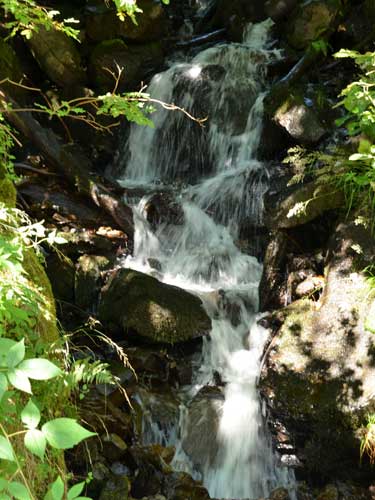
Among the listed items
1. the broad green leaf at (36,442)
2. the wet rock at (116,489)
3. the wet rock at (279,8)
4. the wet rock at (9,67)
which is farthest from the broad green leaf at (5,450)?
the wet rock at (279,8)

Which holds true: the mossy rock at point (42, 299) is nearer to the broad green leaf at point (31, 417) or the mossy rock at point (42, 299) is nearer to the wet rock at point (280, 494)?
the broad green leaf at point (31, 417)

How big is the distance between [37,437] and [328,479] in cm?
391

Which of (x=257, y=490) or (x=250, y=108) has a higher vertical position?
(x=250, y=108)

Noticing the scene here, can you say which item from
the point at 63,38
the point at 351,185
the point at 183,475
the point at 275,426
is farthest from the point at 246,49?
the point at 183,475

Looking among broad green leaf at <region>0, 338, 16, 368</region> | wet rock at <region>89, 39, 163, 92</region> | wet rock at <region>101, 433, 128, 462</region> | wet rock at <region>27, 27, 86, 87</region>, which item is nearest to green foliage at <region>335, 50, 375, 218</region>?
wet rock at <region>101, 433, 128, 462</region>

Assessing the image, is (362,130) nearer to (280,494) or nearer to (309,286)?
(309,286)

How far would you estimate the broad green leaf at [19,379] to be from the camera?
1043mm

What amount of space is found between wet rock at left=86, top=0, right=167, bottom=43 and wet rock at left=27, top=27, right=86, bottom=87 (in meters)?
0.97

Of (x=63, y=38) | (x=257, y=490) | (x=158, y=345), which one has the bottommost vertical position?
(x=257, y=490)

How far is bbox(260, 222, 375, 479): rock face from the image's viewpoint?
4219 mm

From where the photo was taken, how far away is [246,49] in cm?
1045

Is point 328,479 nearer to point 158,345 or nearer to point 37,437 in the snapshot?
point 158,345

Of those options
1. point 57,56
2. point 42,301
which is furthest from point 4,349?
point 57,56

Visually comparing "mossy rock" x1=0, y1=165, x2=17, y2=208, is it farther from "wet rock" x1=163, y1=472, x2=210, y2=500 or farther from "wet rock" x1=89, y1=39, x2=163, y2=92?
"wet rock" x1=89, y1=39, x2=163, y2=92
